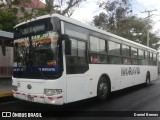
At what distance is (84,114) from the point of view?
7.64m

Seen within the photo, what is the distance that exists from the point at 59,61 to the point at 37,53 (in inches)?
35.1

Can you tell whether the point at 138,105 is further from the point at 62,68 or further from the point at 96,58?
the point at 62,68

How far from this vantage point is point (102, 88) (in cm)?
950

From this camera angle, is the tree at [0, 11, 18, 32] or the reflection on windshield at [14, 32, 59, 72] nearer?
the reflection on windshield at [14, 32, 59, 72]

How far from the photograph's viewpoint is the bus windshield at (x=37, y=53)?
7105 mm

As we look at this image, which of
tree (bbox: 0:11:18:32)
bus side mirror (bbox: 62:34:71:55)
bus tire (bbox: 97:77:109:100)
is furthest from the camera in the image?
tree (bbox: 0:11:18:32)

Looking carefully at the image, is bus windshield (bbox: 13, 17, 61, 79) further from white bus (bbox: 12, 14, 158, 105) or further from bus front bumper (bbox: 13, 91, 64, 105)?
bus front bumper (bbox: 13, 91, 64, 105)

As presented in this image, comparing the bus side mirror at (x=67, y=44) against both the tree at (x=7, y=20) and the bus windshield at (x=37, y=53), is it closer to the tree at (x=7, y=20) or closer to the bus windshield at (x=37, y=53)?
the bus windshield at (x=37, y=53)

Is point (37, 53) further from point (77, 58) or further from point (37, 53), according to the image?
point (77, 58)

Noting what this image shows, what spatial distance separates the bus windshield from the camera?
7105 millimetres

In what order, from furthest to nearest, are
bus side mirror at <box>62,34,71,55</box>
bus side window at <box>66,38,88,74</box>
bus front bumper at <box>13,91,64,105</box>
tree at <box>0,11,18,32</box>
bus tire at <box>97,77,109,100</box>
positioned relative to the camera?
tree at <box>0,11,18,32</box> < bus tire at <box>97,77,109,100</box> < bus side window at <box>66,38,88,74</box> < bus side mirror at <box>62,34,71,55</box> < bus front bumper at <box>13,91,64,105</box>

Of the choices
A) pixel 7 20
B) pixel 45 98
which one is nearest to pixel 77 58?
pixel 45 98

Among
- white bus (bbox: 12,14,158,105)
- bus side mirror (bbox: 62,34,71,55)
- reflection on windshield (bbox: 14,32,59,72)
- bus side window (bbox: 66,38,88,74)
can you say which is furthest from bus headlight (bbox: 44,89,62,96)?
bus side mirror (bbox: 62,34,71,55)

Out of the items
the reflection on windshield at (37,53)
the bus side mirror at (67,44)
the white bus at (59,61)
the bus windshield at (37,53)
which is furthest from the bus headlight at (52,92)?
the bus side mirror at (67,44)
